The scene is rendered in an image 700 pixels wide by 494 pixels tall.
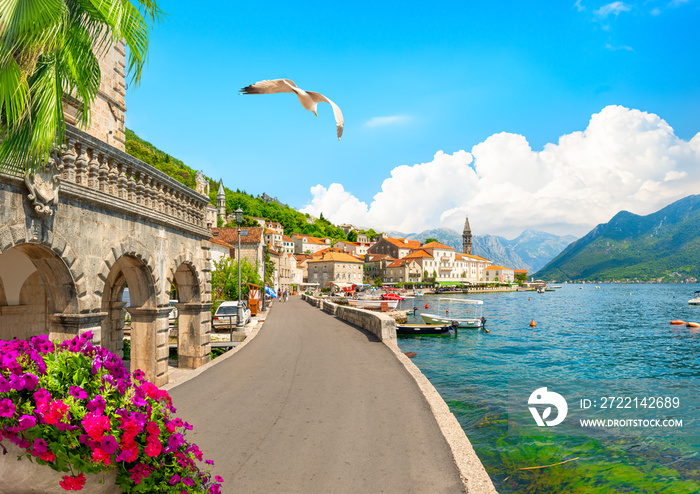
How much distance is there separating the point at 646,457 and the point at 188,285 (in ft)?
48.2

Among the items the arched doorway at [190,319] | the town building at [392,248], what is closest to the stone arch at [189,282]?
the arched doorway at [190,319]

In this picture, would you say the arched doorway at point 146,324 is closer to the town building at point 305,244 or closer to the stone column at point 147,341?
the stone column at point 147,341

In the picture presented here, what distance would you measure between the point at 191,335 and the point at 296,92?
10.6m

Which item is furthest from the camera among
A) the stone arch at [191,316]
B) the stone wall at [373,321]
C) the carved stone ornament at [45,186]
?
the stone wall at [373,321]

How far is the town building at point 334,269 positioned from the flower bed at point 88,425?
412 ft

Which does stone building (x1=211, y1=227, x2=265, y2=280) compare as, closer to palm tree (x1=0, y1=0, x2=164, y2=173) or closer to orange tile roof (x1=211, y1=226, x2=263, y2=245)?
orange tile roof (x1=211, y1=226, x2=263, y2=245)

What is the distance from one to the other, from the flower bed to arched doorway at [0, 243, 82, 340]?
15.9 feet

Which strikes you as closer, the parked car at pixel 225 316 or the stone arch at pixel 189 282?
the stone arch at pixel 189 282

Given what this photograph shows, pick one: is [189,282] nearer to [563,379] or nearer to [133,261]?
[133,261]

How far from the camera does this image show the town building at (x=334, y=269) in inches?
5172

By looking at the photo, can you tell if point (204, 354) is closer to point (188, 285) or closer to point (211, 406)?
point (188, 285)

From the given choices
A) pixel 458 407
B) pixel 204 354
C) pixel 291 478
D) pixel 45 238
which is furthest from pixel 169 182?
pixel 458 407

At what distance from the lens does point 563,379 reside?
21.4 m

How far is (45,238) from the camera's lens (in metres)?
7.23
